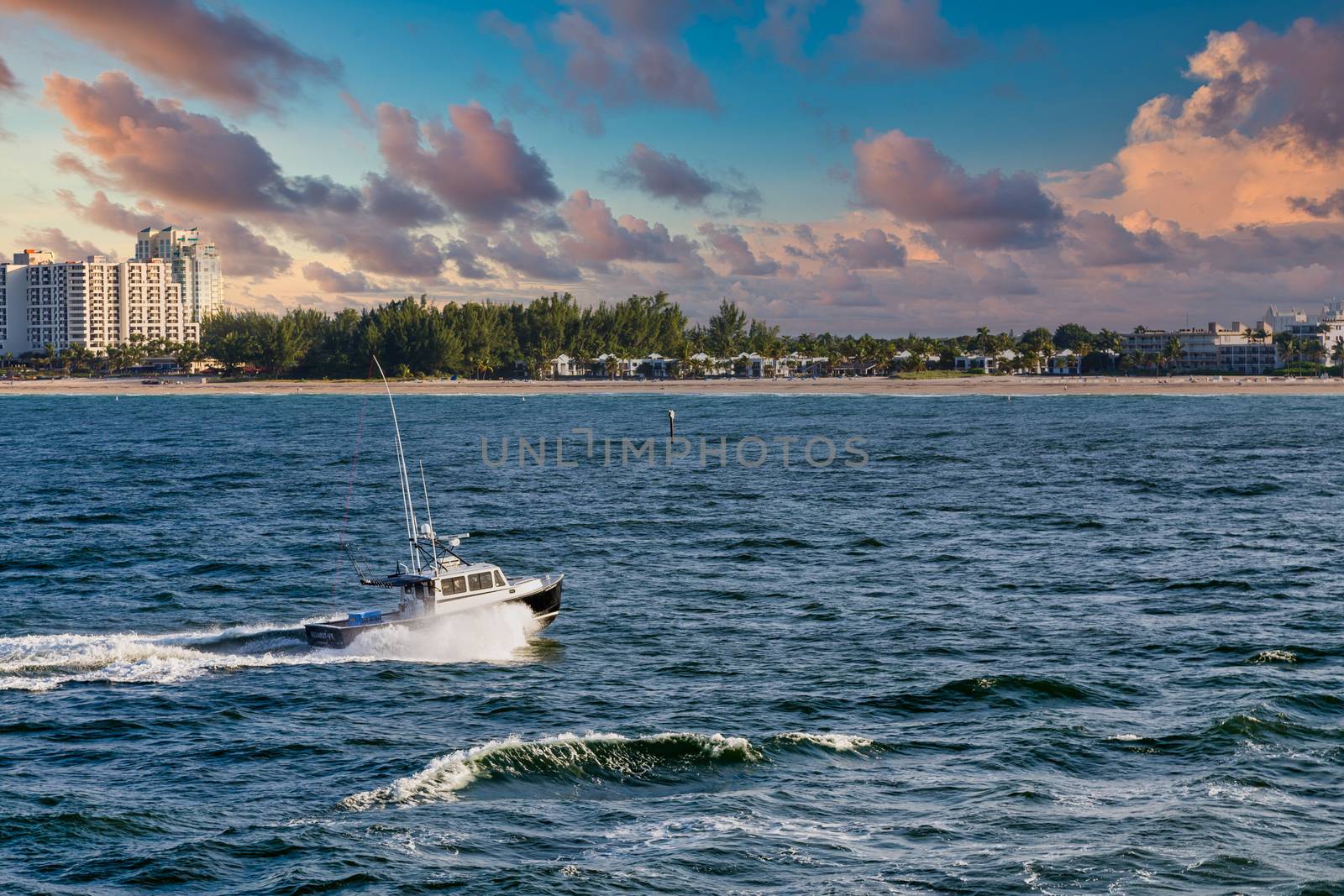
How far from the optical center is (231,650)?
134 ft

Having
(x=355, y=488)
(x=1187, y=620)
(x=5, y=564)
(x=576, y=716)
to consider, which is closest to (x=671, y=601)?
(x=576, y=716)

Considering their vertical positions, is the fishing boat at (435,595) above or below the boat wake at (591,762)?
above

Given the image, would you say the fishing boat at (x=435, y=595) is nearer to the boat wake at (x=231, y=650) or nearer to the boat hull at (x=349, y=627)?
the boat hull at (x=349, y=627)

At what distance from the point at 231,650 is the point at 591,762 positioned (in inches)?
678

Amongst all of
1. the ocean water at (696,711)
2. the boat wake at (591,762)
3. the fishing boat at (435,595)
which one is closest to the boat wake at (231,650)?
the ocean water at (696,711)

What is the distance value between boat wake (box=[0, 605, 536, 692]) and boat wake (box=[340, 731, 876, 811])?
10.2 metres

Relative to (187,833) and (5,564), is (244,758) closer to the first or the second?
(187,833)

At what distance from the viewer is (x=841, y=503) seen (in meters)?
84.8

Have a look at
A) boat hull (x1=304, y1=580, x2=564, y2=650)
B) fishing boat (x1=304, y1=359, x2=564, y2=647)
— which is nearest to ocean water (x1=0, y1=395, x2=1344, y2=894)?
boat hull (x1=304, y1=580, x2=564, y2=650)

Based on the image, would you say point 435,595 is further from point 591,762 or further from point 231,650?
point 591,762

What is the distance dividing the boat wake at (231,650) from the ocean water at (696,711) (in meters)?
0.14

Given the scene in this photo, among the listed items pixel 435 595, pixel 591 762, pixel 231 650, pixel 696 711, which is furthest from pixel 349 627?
pixel 591 762

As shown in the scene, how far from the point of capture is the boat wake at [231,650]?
125 feet

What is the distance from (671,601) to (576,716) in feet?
55.0
